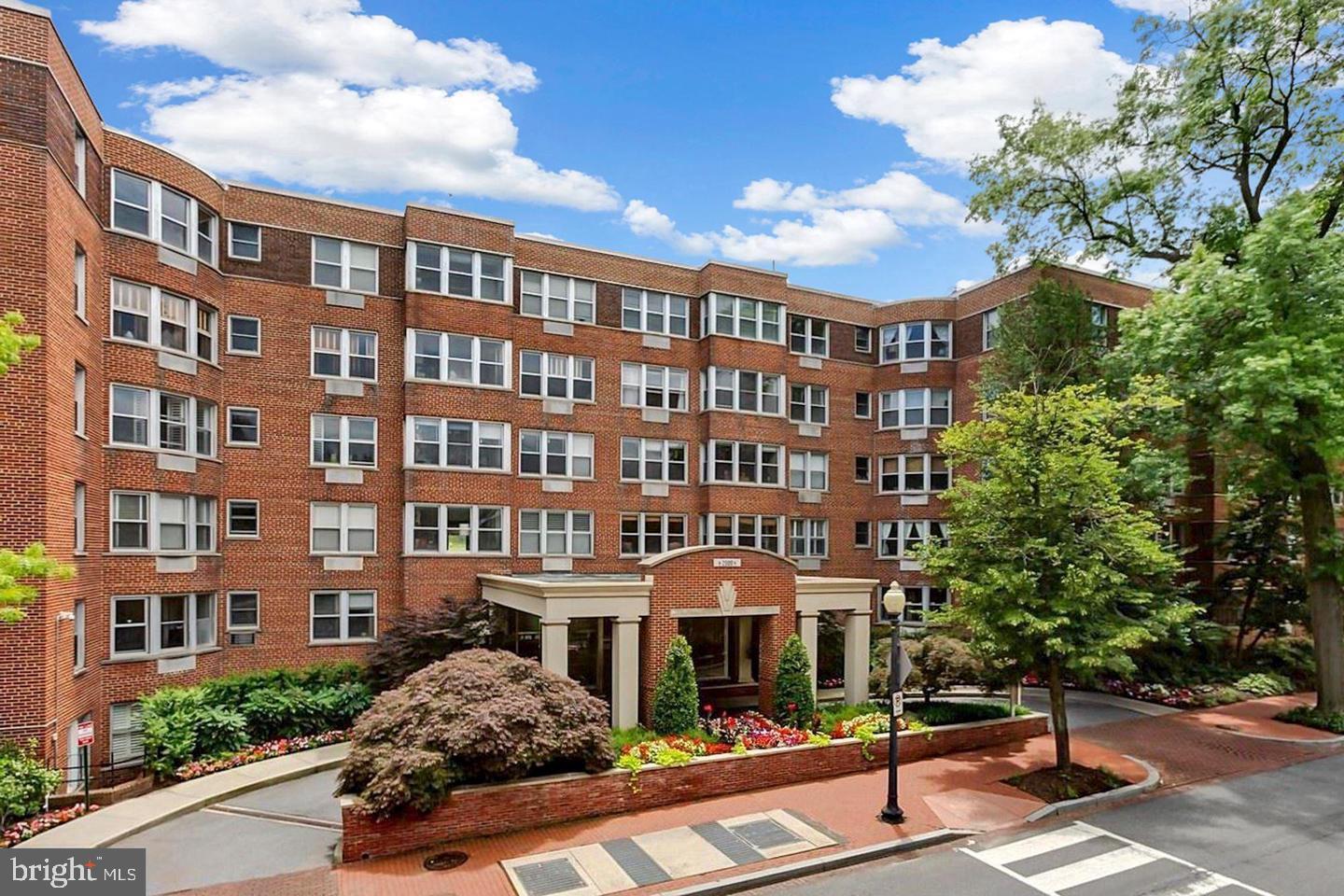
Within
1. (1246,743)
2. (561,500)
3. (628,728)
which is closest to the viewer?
(628,728)

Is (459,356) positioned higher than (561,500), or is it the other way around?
(459,356)

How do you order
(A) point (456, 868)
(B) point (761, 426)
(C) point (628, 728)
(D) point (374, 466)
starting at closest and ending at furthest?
1. (A) point (456, 868)
2. (C) point (628, 728)
3. (D) point (374, 466)
4. (B) point (761, 426)


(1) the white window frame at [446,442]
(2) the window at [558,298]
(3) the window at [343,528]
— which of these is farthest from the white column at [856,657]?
(3) the window at [343,528]

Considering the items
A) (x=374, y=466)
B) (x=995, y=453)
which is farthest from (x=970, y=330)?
(x=374, y=466)

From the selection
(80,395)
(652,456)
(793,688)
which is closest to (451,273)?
(652,456)

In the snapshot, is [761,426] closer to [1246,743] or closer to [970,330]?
[970,330]

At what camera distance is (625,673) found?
16984mm

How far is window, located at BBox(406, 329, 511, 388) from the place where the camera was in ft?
73.9

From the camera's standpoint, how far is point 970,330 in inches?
1171

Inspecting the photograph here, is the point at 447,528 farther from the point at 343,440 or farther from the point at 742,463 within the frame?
the point at 742,463

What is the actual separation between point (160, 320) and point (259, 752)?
1081cm

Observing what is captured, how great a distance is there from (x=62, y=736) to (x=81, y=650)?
2152mm

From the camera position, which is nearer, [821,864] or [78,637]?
[821,864]

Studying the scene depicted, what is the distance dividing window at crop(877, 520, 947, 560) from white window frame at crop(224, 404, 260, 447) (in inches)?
880
